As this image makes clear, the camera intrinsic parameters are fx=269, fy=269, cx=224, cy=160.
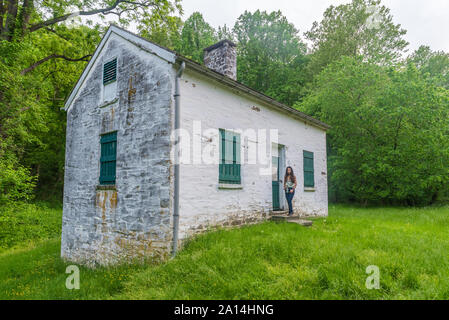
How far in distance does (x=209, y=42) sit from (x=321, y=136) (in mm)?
20123

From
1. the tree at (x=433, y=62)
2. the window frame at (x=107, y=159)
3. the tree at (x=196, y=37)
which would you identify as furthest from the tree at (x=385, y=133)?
the window frame at (x=107, y=159)

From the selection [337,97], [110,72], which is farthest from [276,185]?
[337,97]

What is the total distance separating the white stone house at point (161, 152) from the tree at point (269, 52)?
19.1 meters

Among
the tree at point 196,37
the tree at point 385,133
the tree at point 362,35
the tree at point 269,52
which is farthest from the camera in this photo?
the tree at point 269,52

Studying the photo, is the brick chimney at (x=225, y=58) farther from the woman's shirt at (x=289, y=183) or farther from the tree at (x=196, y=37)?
the tree at (x=196, y=37)

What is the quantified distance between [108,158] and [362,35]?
82.5 feet

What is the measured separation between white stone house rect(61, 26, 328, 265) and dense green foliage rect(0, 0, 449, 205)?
192 inches

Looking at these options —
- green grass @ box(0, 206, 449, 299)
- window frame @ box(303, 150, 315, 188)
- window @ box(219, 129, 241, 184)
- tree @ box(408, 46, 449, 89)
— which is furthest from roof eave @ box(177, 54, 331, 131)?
tree @ box(408, 46, 449, 89)

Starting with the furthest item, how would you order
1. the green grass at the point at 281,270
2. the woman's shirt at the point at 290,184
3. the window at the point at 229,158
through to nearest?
the woman's shirt at the point at 290,184, the window at the point at 229,158, the green grass at the point at 281,270

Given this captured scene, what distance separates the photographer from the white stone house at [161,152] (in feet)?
21.6

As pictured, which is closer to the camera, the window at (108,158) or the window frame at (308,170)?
the window at (108,158)

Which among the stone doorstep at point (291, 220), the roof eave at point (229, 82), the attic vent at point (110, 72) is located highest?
the attic vent at point (110, 72)

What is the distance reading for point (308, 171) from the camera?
11.4 meters
